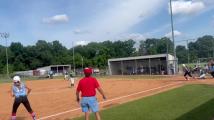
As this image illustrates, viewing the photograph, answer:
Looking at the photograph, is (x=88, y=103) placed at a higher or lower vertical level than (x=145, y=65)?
lower

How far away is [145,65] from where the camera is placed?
59.9 meters

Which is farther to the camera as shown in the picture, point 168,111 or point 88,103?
point 168,111

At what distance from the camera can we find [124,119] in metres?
12.0

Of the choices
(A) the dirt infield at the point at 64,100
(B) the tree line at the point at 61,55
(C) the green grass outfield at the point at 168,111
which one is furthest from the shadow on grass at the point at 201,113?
(B) the tree line at the point at 61,55

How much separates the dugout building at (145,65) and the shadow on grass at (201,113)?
3532 cm

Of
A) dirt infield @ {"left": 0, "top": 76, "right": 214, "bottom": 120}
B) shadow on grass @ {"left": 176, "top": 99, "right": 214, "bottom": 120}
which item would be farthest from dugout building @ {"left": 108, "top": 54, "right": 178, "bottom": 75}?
shadow on grass @ {"left": 176, "top": 99, "right": 214, "bottom": 120}

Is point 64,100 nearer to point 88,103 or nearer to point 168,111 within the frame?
point 168,111

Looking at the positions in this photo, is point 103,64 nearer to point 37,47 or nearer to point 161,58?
point 37,47

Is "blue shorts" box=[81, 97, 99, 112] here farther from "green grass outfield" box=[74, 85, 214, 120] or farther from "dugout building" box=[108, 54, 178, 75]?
"dugout building" box=[108, 54, 178, 75]

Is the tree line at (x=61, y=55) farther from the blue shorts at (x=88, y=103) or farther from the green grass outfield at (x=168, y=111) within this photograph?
the blue shorts at (x=88, y=103)

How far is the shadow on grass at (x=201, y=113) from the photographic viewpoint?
11430mm

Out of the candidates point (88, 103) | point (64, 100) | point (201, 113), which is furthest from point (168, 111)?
point (64, 100)

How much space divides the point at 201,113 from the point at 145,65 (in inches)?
1879

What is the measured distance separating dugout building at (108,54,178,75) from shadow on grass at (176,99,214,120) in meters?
35.3
